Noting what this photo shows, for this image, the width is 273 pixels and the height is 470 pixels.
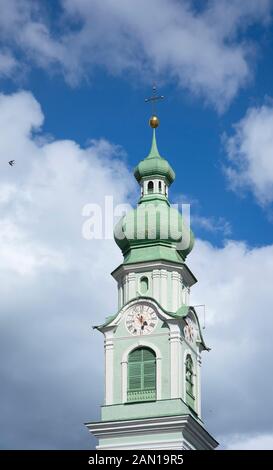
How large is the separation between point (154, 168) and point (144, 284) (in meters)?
6.06

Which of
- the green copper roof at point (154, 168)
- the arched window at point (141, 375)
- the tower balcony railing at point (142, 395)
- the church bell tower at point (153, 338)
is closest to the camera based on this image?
the church bell tower at point (153, 338)

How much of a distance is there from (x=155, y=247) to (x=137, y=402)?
7.41 metres

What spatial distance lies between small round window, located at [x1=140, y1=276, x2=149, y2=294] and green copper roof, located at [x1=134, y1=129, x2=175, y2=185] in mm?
5638

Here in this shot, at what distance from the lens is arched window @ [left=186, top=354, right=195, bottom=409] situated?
5228cm

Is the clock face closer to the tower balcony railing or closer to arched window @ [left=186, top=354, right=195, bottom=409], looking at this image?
arched window @ [left=186, top=354, right=195, bottom=409]

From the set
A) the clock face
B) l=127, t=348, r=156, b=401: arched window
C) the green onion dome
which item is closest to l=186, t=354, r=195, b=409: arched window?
l=127, t=348, r=156, b=401: arched window

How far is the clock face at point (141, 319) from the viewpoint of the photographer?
52.3 metres

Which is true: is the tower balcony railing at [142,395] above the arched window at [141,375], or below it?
below

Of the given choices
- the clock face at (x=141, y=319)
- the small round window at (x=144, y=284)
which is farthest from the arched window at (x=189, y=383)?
the small round window at (x=144, y=284)

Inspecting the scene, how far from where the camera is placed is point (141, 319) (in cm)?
5253

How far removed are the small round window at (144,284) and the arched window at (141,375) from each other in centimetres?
285

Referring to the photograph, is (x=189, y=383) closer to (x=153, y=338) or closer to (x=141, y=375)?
(x=141, y=375)

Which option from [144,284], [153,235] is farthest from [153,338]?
[153,235]

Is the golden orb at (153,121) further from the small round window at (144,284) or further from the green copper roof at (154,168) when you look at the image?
the small round window at (144,284)
